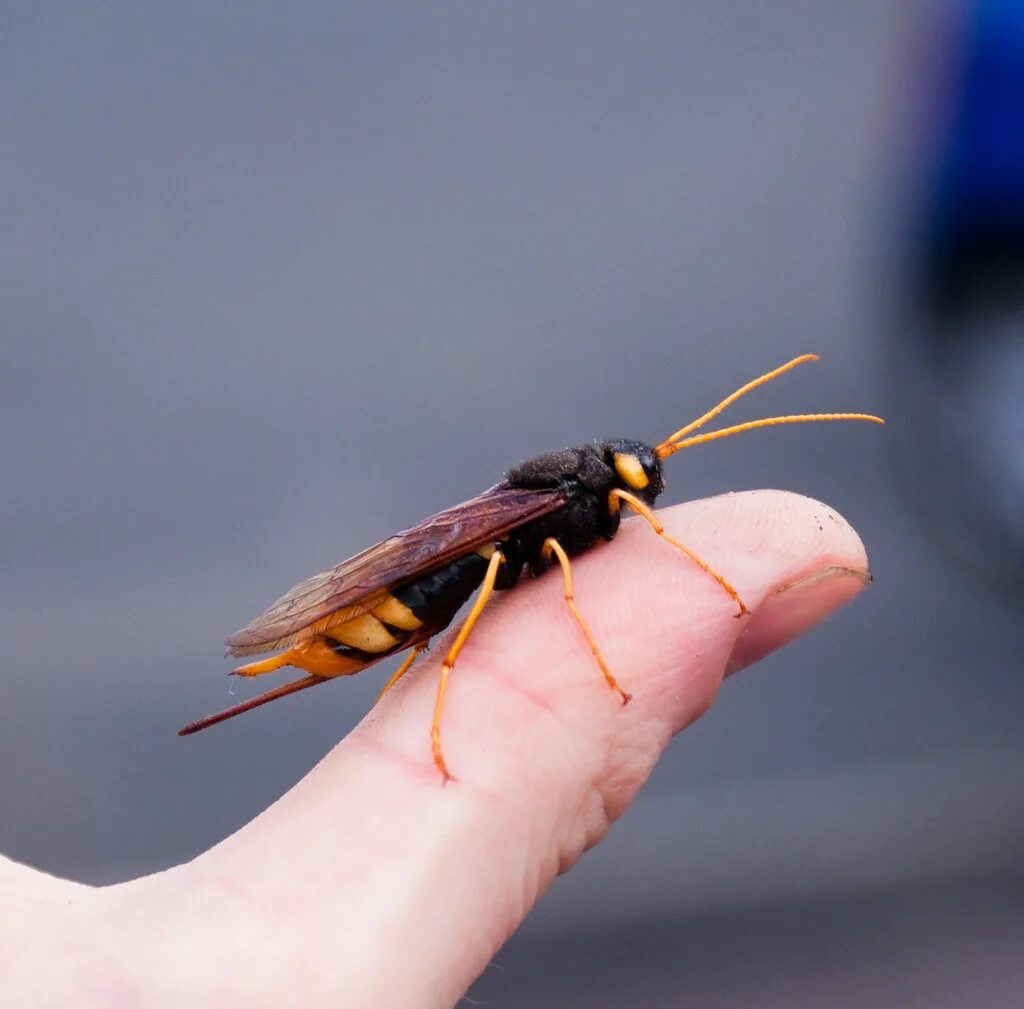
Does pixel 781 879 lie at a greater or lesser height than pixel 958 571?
lesser

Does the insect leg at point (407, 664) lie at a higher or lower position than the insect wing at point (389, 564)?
lower

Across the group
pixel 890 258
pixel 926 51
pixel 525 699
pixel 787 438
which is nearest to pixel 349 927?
pixel 525 699

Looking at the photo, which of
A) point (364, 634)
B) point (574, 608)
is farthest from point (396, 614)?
point (574, 608)

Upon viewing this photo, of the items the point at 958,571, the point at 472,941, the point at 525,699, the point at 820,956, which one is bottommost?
the point at 820,956

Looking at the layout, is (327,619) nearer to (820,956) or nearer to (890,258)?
(820,956)

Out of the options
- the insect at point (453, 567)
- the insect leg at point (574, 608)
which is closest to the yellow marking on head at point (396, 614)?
the insect at point (453, 567)

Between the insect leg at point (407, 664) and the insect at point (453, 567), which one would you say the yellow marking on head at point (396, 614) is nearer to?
the insect at point (453, 567)
